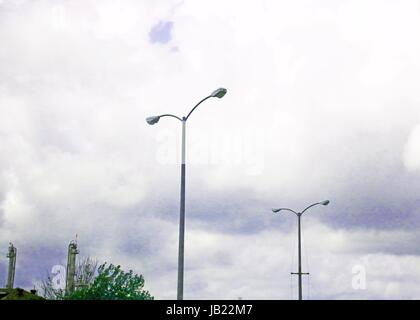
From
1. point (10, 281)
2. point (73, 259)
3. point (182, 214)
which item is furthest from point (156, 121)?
point (10, 281)

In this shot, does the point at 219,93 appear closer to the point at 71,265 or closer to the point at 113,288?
the point at 113,288

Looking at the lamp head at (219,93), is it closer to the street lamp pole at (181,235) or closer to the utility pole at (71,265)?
the street lamp pole at (181,235)

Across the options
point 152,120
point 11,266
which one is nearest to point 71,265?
point 11,266

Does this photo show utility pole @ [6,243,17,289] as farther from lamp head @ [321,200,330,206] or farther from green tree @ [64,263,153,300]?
lamp head @ [321,200,330,206]

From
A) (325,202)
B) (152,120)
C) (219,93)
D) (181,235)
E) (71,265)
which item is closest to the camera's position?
(181,235)

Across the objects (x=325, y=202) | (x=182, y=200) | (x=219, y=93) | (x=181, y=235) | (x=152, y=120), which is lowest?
(x=181, y=235)

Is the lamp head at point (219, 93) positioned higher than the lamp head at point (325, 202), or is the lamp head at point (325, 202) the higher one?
the lamp head at point (325, 202)

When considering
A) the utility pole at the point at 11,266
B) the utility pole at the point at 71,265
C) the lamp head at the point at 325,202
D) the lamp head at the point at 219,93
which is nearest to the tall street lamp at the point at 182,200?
the lamp head at the point at 219,93

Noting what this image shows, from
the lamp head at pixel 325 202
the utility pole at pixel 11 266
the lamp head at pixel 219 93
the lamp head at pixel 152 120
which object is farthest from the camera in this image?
the utility pole at pixel 11 266

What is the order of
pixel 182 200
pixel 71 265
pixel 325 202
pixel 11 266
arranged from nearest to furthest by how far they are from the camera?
pixel 182 200
pixel 325 202
pixel 71 265
pixel 11 266
